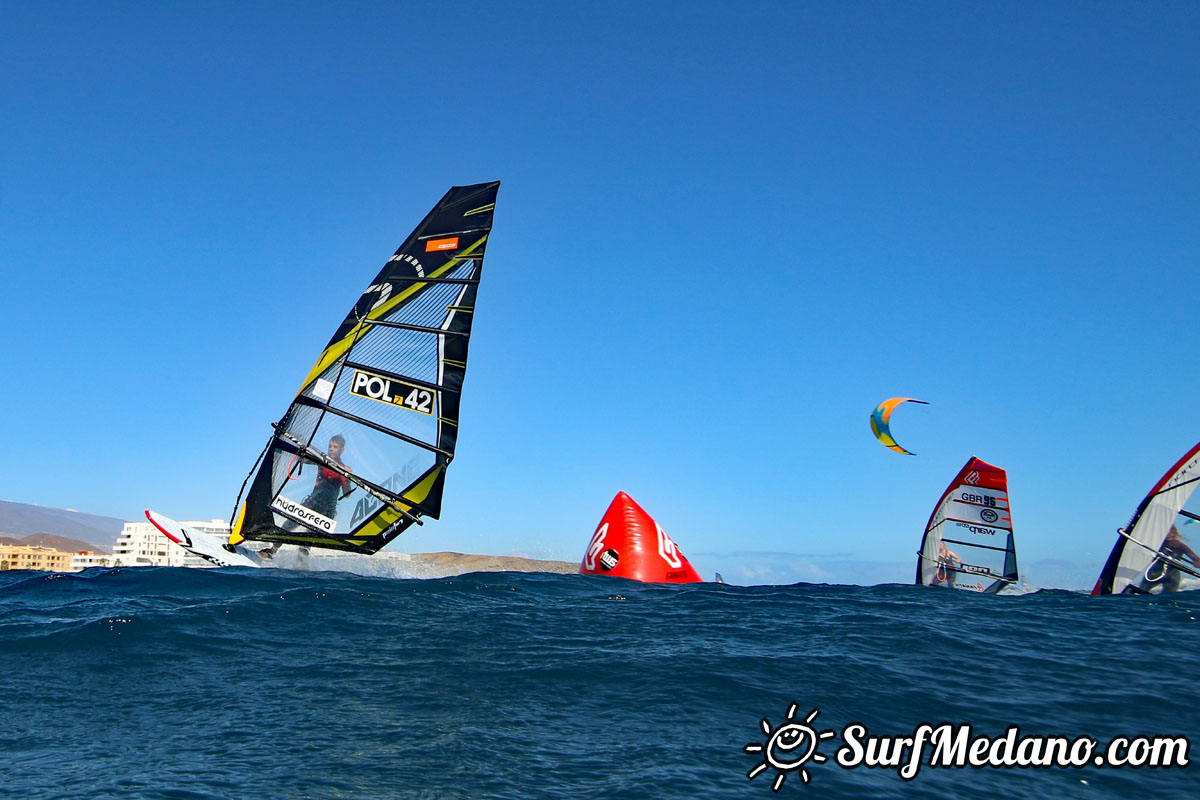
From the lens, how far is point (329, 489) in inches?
599

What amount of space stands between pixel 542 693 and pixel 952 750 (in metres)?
3.19

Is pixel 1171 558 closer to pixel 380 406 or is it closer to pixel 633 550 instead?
pixel 633 550

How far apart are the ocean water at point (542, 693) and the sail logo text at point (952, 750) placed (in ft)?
0.20

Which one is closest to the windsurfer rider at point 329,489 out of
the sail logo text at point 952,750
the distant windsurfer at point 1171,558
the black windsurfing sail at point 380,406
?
the black windsurfing sail at point 380,406

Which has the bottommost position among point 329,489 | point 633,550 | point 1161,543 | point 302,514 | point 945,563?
point 945,563

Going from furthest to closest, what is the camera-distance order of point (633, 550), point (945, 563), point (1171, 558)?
point (945, 563) < point (1171, 558) < point (633, 550)

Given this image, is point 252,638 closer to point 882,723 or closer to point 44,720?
point 44,720

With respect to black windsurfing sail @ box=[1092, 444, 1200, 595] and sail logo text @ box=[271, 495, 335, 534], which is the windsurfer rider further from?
black windsurfing sail @ box=[1092, 444, 1200, 595]

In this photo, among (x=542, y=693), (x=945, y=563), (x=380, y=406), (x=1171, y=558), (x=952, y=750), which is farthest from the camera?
(x=945, y=563)

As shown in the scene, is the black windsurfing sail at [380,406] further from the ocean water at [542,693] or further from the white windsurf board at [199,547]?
the ocean water at [542,693]

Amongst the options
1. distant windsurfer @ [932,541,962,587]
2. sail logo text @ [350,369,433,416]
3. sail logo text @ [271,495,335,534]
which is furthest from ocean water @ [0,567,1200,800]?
distant windsurfer @ [932,541,962,587]

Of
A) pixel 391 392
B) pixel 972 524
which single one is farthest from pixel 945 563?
pixel 391 392

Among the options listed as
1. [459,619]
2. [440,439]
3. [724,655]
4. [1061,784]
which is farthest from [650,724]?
[440,439]

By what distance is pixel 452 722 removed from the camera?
5496 mm
